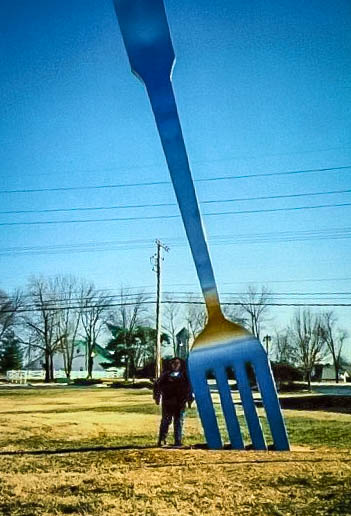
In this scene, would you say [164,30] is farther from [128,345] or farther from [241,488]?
[128,345]

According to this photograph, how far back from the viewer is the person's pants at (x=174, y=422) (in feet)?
19.9

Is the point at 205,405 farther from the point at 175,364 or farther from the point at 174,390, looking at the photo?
the point at 175,364

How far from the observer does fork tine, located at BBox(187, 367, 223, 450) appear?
3.31 m

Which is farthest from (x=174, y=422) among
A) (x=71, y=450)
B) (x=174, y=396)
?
(x=71, y=450)

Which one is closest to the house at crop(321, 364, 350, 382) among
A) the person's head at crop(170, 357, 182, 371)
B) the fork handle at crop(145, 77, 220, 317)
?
the person's head at crop(170, 357, 182, 371)

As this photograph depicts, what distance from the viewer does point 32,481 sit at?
3473 millimetres

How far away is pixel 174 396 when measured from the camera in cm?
636

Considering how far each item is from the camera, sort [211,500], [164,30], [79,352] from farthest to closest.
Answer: [79,352], [211,500], [164,30]

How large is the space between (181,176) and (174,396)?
16.2 ft

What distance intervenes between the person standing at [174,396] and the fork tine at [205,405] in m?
2.81

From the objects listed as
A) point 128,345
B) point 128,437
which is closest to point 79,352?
point 128,345

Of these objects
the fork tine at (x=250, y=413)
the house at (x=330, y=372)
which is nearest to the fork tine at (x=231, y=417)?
the fork tine at (x=250, y=413)

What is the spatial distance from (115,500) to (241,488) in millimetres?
825

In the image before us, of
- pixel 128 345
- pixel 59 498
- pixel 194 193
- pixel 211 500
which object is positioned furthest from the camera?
pixel 128 345
